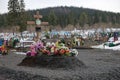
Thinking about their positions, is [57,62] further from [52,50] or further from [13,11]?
[13,11]

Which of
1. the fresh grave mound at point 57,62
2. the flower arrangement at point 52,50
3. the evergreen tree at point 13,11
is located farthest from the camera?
the evergreen tree at point 13,11

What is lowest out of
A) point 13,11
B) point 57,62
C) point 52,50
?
point 57,62

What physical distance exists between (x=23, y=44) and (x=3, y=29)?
7473 centimetres

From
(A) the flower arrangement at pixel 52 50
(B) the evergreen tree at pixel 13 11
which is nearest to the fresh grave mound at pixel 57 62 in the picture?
(A) the flower arrangement at pixel 52 50

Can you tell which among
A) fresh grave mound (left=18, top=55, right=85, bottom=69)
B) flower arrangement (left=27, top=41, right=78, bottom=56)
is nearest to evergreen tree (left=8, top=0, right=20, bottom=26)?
flower arrangement (left=27, top=41, right=78, bottom=56)

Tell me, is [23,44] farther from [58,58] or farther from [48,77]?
[48,77]

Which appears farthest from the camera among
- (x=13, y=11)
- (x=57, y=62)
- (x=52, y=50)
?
(x=13, y=11)

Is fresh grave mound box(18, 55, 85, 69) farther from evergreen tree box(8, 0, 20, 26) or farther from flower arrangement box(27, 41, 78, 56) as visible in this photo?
evergreen tree box(8, 0, 20, 26)

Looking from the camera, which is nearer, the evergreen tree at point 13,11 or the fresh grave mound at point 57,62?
→ the fresh grave mound at point 57,62

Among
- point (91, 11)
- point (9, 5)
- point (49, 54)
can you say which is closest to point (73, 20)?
point (91, 11)

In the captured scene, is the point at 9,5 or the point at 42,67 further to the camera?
the point at 9,5

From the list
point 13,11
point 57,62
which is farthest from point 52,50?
point 13,11

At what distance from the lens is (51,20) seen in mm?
106312

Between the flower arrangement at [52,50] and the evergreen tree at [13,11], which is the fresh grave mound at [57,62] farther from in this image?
the evergreen tree at [13,11]
